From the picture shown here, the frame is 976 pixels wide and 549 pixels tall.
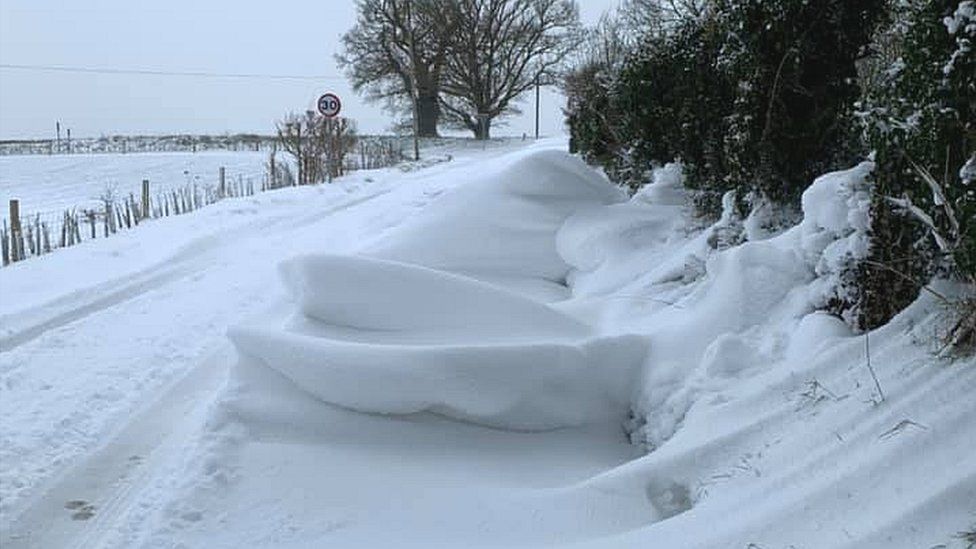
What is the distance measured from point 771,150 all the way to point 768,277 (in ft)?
4.52

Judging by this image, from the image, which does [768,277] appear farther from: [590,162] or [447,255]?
[590,162]

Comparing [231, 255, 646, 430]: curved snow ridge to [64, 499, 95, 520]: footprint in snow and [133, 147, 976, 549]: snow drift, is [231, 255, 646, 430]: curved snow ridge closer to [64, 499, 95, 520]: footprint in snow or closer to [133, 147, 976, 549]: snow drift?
[133, 147, 976, 549]: snow drift

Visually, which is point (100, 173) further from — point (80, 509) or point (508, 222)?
point (80, 509)

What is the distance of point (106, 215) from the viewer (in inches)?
542

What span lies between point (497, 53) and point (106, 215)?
108 feet

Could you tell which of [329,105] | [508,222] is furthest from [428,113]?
[508,222]

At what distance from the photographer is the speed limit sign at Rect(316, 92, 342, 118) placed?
69.9 ft

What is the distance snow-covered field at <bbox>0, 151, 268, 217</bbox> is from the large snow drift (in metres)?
18.8

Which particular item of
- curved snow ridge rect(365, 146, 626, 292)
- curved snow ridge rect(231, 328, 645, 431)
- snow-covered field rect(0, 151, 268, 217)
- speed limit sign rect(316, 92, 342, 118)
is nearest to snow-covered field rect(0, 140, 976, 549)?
curved snow ridge rect(231, 328, 645, 431)

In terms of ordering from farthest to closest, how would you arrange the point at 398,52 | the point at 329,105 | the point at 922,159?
the point at 398,52, the point at 329,105, the point at 922,159

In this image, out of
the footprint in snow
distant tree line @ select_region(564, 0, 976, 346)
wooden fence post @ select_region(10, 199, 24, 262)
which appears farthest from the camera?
wooden fence post @ select_region(10, 199, 24, 262)

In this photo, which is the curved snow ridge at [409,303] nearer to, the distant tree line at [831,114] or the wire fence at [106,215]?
the distant tree line at [831,114]

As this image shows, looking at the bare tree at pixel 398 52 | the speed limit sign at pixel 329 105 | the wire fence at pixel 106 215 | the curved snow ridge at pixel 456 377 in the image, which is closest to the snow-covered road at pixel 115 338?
the curved snow ridge at pixel 456 377

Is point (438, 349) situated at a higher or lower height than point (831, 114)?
lower
